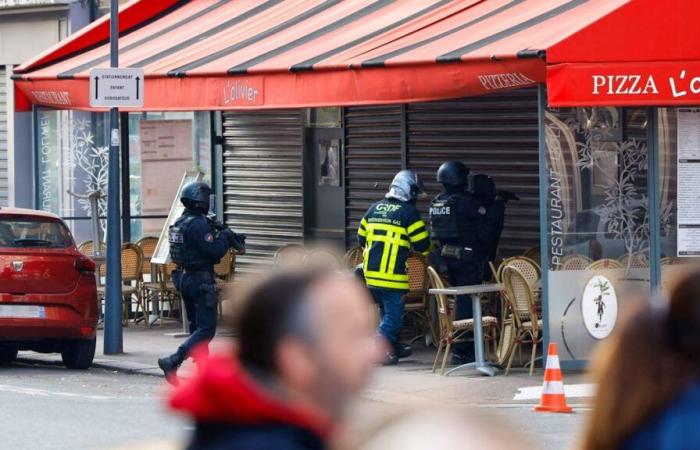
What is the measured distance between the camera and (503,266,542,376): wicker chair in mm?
13102

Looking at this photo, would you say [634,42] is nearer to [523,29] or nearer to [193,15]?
[523,29]

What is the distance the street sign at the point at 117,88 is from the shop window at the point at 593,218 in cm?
448

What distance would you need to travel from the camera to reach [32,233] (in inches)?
557

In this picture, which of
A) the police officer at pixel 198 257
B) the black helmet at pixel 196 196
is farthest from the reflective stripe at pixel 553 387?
the black helmet at pixel 196 196

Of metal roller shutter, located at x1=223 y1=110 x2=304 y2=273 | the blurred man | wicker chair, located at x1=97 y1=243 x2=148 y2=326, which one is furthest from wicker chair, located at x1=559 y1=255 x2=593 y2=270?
the blurred man

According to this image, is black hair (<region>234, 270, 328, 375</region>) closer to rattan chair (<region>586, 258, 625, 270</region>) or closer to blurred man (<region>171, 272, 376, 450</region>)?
blurred man (<region>171, 272, 376, 450</region>)

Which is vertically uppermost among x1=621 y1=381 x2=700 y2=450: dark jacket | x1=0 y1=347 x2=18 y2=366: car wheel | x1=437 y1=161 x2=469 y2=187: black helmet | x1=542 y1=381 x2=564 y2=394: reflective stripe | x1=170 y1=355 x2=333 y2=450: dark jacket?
x1=437 y1=161 x2=469 y2=187: black helmet

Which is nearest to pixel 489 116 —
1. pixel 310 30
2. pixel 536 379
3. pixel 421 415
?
pixel 310 30

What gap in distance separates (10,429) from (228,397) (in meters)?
8.41

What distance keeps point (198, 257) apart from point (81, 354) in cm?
195

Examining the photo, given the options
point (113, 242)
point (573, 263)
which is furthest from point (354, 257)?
point (573, 263)

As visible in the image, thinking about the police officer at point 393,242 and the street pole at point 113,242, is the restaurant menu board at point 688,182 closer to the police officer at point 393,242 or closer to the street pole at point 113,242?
the police officer at point 393,242

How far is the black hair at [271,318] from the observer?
2209 mm

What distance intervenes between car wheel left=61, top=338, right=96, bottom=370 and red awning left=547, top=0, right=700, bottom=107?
5.17 metres
